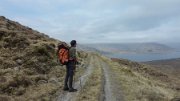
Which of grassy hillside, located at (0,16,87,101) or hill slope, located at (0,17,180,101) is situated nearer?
hill slope, located at (0,17,180,101)

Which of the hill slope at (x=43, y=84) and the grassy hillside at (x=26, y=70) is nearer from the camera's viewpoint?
the hill slope at (x=43, y=84)

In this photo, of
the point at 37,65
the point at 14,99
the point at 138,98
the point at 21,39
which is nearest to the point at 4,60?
the point at 37,65

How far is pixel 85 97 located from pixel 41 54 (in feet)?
52.6

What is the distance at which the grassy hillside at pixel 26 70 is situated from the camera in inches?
762

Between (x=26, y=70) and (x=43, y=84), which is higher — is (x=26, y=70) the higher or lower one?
the higher one

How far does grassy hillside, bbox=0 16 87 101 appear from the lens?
1934 cm

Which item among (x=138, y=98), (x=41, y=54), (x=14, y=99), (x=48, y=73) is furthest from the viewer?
(x=41, y=54)

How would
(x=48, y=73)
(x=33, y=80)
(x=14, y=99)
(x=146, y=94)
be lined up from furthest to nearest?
(x=48, y=73) → (x=33, y=80) → (x=146, y=94) → (x=14, y=99)

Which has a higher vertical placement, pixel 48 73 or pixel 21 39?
pixel 21 39

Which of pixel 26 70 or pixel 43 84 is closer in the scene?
pixel 43 84

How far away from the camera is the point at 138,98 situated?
19266 millimetres

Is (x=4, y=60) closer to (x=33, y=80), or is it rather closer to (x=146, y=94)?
(x=33, y=80)

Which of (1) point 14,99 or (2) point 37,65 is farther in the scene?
(2) point 37,65

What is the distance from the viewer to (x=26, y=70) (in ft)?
84.4
